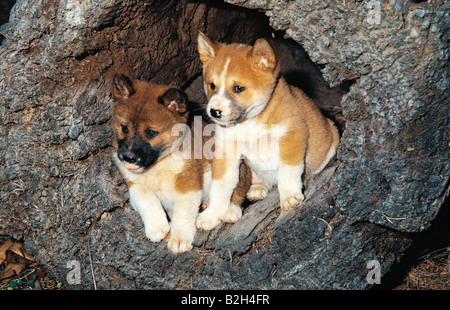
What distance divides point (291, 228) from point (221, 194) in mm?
818

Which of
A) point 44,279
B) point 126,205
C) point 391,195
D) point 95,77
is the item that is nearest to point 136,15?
point 95,77

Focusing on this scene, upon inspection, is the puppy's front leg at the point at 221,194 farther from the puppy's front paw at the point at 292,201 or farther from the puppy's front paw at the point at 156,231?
the puppy's front paw at the point at 292,201

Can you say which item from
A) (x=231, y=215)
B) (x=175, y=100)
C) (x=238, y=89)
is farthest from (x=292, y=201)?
(x=175, y=100)

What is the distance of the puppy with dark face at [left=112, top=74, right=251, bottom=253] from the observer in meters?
3.93

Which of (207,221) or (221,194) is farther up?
(221,194)

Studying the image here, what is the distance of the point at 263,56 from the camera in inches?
149

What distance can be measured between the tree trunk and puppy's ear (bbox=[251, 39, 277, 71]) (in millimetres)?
244

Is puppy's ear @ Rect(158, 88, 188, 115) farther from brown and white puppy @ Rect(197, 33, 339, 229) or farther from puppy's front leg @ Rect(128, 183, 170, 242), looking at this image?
puppy's front leg @ Rect(128, 183, 170, 242)

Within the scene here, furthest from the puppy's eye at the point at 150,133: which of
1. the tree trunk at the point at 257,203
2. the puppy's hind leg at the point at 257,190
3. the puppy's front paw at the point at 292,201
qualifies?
the puppy's front paw at the point at 292,201

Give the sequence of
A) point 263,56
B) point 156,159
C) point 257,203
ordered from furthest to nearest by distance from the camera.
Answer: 1. point 257,203
2. point 156,159
3. point 263,56

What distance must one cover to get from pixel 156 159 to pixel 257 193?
120 cm

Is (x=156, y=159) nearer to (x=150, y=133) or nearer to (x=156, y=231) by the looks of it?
(x=150, y=133)

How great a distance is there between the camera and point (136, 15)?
3.92 meters

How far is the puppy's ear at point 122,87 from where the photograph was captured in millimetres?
3871
